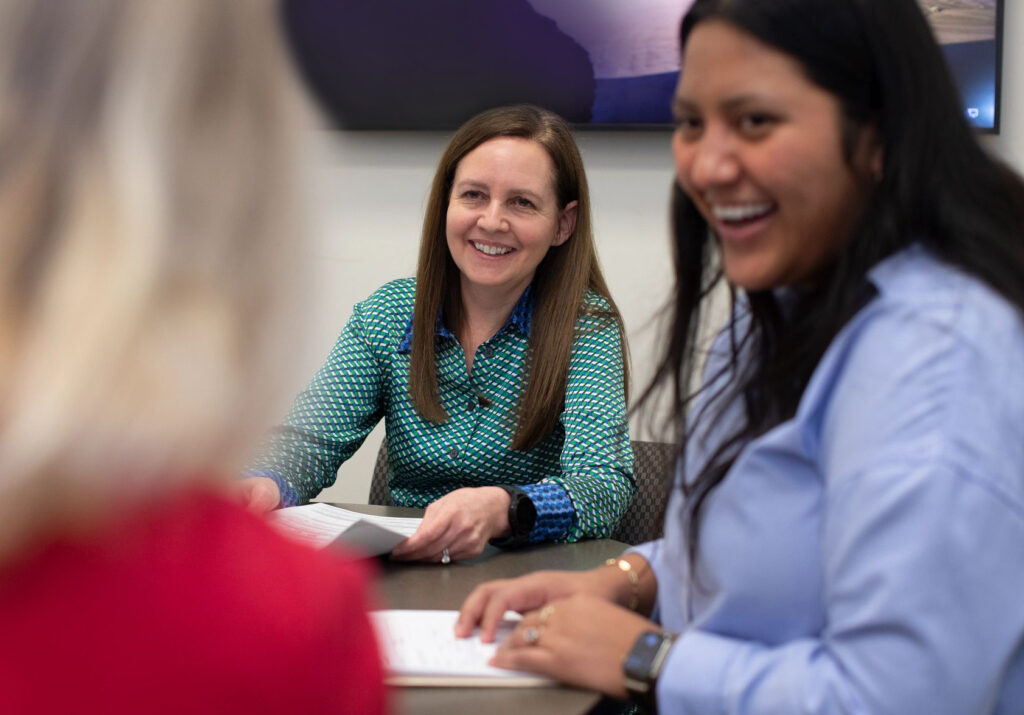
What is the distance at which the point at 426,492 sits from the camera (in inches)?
86.9

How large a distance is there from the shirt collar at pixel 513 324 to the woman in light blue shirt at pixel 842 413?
3.33 ft

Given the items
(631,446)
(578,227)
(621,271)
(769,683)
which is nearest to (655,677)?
(769,683)

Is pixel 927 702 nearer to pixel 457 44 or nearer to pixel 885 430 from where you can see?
pixel 885 430

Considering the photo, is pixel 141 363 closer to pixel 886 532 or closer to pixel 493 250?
pixel 886 532

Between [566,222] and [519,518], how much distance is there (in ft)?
2.70

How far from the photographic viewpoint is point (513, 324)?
2.27m

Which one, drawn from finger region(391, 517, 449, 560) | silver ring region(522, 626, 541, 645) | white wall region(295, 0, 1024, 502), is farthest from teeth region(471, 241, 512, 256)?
silver ring region(522, 626, 541, 645)

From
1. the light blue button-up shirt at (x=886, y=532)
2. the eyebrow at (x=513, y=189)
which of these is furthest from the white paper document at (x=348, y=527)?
the eyebrow at (x=513, y=189)

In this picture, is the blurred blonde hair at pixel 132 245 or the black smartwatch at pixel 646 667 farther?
the black smartwatch at pixel 646 667

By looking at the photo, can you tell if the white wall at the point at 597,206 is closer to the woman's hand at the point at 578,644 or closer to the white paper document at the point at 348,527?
the white paper document at the point at 348,527

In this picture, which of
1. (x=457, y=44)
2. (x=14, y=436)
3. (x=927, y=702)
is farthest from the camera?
(x=457, y=44)

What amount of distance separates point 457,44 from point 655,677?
225 cm

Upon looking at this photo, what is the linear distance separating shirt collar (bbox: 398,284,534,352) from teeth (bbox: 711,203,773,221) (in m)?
1.08

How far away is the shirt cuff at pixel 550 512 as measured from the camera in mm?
1744
